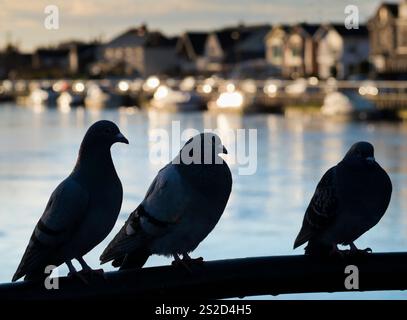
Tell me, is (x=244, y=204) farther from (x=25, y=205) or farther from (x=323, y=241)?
(x=323, y=241)

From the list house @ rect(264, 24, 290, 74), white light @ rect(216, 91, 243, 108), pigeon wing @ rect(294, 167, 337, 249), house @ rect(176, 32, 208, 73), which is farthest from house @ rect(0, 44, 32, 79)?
pigeon wing @ rect(294, 167, 337, 249)

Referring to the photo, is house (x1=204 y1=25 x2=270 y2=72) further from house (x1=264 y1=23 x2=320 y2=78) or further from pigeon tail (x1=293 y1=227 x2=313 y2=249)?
pigeon tail (x1=293 y1=227 x2=313 y2=249)

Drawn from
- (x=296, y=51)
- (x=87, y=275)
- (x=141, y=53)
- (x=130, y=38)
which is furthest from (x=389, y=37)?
(x=87, y=275)

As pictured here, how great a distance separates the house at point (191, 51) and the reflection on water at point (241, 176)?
34238 mm

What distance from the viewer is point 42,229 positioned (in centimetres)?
385

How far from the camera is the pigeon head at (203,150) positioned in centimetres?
392

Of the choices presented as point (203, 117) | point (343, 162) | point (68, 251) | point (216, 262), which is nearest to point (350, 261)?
point (216, 262)

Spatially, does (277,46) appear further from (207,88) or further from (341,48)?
(207,88)

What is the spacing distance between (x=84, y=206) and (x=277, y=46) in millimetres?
98016

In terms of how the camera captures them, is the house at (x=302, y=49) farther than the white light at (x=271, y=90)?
Yes

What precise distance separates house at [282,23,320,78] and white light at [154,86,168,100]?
Answer: 18006 mm

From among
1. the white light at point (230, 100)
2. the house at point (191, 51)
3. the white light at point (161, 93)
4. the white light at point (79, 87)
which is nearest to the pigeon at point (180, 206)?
the white light at point (230, 100)

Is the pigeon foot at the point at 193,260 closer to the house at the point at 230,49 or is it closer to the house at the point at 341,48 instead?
the house at the point at 341,48

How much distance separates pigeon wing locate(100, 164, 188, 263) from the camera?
13.0 ft
